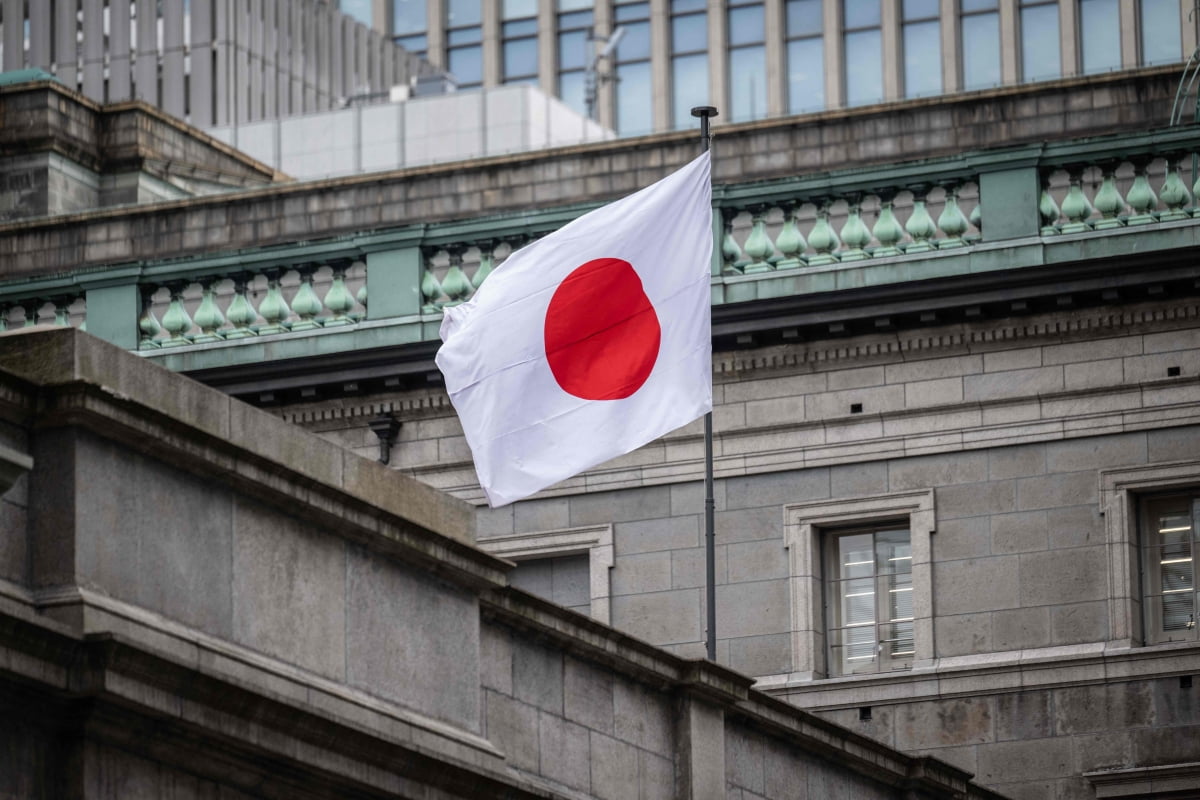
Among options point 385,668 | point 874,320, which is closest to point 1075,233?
point 874,320

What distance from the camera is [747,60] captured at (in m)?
101

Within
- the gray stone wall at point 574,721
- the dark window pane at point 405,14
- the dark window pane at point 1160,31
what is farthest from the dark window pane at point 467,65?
the gray stone wall at point 574,721

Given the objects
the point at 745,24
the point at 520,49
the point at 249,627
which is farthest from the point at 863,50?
the point at 249,627

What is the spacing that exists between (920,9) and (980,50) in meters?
2.97

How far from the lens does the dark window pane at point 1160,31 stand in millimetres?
93250

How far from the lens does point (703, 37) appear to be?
103 meters

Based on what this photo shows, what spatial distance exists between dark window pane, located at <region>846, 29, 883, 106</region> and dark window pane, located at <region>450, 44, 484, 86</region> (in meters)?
13.8

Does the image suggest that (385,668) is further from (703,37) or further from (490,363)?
(703,37)

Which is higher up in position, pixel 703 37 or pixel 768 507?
pixel 703 37

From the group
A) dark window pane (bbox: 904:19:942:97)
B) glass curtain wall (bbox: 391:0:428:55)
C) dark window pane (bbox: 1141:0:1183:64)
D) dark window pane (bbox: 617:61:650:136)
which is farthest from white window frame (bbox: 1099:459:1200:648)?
glass curtain wall (bbox: 391:0:428:55)

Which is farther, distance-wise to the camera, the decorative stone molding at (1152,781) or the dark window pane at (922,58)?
the dark window pane at (922,58)

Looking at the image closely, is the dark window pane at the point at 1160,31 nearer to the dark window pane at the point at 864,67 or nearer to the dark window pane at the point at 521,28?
the dark window pane at the point at 864,67

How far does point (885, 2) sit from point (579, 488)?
70.8 metres

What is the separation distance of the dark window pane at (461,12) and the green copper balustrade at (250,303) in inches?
2998
